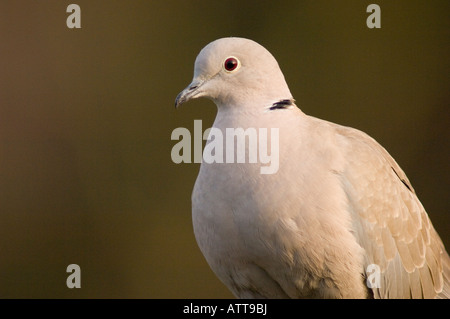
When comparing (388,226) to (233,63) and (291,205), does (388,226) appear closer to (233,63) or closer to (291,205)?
(291,205)

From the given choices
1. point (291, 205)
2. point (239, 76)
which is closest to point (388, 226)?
point (291, 205)

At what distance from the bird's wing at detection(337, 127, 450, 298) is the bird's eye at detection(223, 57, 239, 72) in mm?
386

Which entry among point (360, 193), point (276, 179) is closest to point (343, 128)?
point (360, 193)

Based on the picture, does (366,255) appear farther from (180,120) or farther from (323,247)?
(180,120)

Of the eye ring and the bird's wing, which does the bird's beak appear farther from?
the bird's wing

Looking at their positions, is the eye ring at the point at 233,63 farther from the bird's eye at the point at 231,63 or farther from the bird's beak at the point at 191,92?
the bird's beak at the point at 191,92

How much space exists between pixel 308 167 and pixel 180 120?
98.5 inches

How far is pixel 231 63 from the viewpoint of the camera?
6.69ft

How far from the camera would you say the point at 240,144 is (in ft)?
6.32

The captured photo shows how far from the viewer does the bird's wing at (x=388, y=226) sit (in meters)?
1.99

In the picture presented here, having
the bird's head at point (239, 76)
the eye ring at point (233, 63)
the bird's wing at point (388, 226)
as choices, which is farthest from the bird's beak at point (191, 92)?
the bird's wing at point (388, 226)

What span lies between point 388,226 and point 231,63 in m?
0.70

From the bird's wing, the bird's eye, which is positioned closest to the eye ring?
the bird's eye

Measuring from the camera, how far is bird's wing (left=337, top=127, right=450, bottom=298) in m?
1.99
